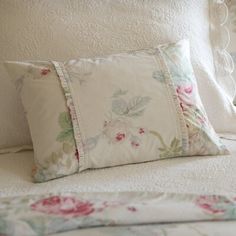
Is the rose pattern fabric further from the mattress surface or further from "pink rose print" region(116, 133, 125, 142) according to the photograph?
"pink rose print" region(116, 133, 125, 142)

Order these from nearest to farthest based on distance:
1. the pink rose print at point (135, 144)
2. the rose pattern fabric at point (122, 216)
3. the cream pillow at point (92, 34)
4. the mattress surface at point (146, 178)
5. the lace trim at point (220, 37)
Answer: the rose pattern fabric at point (122, 216) < the mattress surface at point (146, 178) < the pink rose print at point (135, 144) < the cream pillow at point (92, 34) < the lace trim at point (220, 37)

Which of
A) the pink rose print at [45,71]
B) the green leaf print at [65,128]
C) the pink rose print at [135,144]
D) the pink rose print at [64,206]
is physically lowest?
the pink rose print at [64,206]

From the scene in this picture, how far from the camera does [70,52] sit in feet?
3.81

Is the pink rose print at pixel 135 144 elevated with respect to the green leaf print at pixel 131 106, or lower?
lower

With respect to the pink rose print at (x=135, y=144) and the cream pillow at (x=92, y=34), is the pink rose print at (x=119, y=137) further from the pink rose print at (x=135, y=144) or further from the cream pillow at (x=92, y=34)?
the cream pillow at (x=92, y=34)

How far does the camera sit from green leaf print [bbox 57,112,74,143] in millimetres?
988

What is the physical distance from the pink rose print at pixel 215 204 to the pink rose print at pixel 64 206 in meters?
0.21

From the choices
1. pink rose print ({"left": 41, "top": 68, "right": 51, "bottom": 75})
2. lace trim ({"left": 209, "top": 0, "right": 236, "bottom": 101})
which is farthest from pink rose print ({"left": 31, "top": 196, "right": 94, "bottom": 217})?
lace trim ({"left": 209, "top": 0, "right": 236, "bottom": 101})

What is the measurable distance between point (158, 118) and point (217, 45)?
507 millimetres

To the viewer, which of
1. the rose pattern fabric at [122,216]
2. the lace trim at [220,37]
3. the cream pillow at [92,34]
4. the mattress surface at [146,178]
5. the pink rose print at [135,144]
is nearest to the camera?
the rose pattern fabric at [122,216]

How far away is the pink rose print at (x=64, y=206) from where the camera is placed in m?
0.73

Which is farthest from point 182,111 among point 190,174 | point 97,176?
point 97,176

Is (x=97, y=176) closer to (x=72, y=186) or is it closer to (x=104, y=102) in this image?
(x=72, y=186)

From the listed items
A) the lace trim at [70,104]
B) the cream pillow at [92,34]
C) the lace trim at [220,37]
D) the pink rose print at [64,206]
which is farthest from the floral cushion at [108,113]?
the lace trim at [220,37]
